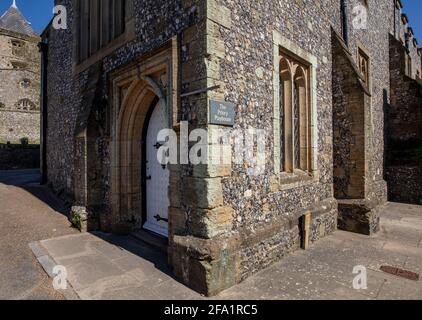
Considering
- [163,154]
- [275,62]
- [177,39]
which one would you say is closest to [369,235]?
[275,62]

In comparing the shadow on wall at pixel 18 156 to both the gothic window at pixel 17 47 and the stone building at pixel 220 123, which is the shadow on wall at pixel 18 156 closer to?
the stone building at pixel 220 123

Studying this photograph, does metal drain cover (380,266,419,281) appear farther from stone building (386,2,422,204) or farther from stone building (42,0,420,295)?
stone building (386,2,422,204)

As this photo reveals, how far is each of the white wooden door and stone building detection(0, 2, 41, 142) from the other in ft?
92.8

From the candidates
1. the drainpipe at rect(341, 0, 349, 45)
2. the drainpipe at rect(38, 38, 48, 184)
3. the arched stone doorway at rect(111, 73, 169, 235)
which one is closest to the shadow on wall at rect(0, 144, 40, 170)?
the drainpipe at rect(38, 38, 48, 184)

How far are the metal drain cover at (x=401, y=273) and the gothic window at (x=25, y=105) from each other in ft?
123

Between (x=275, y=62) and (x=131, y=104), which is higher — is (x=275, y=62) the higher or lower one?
the higher one

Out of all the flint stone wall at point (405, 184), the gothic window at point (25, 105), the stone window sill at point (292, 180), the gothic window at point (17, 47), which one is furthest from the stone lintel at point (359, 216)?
the gothic window at point (17, 47)

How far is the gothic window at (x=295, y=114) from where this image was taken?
559 centimetres

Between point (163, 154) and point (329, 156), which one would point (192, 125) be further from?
point (329, 156)

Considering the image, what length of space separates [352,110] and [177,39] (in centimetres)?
483

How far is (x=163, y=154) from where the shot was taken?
5410 millimetres

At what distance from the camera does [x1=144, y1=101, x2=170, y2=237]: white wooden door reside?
5352 mm

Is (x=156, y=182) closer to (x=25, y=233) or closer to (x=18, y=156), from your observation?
(x=25, y=233)
